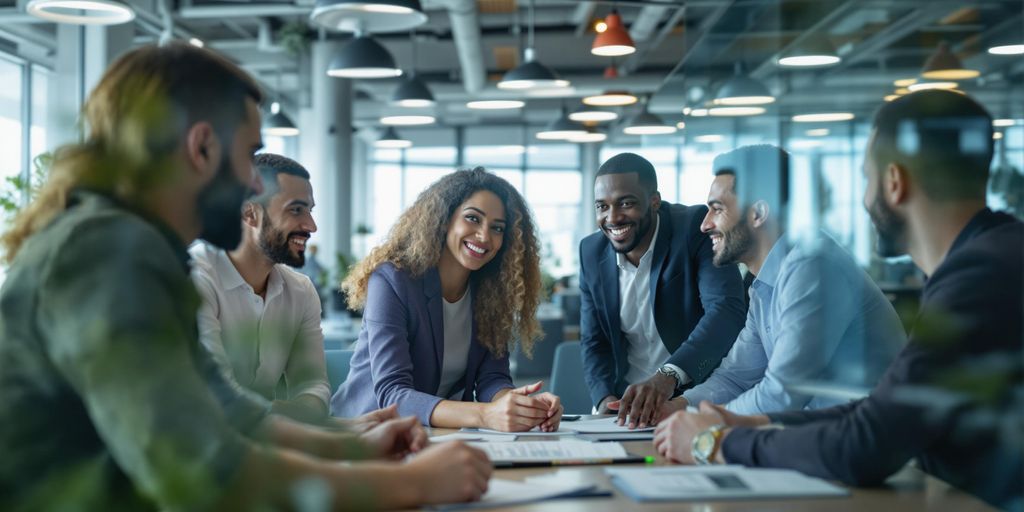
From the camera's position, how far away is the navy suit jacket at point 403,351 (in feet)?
9.25

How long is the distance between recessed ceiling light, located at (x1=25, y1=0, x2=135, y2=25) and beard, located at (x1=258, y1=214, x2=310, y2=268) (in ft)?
5.84

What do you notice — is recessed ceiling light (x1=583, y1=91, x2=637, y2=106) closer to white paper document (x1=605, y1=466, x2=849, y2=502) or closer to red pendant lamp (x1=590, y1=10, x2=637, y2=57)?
red pendant lamp (x1=590, y1=10, x2=637, y2=57)

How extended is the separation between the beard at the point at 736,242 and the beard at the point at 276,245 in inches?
54.8

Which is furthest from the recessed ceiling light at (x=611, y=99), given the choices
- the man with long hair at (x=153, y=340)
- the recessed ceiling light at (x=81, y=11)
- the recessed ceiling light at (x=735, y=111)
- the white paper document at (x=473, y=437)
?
the man with long hair at (x=153, y=340)

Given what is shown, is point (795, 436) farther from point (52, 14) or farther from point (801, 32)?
point (801, 32)

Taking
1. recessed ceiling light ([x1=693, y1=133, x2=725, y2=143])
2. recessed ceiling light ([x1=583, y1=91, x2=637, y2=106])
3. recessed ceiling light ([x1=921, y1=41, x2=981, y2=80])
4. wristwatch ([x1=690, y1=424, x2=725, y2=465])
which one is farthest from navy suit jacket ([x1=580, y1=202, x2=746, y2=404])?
recessed ceiling light ([x1=583, y1=91, x2=637, y2=106])

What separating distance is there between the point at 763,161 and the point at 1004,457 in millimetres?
2949

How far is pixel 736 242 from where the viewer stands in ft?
10.4

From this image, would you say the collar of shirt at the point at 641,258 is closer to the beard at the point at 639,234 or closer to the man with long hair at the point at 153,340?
the beard at the point at 639,234

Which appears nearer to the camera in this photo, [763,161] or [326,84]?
[763,161]

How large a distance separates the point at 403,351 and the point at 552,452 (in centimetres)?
100

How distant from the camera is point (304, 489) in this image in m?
0.50

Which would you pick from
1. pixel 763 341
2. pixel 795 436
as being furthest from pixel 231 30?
pixel 795 436

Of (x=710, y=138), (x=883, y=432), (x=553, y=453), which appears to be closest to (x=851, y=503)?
(x=883, y=432)
